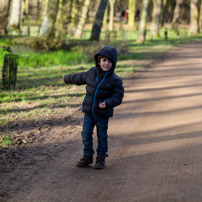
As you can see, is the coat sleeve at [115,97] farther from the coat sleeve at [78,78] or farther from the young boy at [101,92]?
the coat sleeve at [78,78]

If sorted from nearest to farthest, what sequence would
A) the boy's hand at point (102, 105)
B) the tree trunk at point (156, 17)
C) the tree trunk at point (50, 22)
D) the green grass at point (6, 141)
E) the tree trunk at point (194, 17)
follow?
1. the boy's hand at point (102, 105)
2. the green grass at point (6, 141)
3. the tree trunk at point (50, 22)
4. the tree trunk at point (156, 17)
5. the tree trunk at point (194, 17)

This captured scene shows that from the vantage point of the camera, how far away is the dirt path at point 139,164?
164 inches

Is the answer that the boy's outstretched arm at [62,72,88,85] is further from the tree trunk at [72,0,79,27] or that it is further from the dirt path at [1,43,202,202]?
the tree trunk at [72,0,79,27]

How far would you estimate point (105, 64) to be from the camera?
15.4ft

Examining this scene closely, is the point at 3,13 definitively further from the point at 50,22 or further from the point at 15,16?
the point at 15,16

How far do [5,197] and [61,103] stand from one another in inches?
194

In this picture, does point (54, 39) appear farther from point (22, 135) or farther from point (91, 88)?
point (91, 88)

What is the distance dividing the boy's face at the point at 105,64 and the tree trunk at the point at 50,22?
15209mm

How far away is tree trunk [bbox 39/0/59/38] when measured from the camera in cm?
1944

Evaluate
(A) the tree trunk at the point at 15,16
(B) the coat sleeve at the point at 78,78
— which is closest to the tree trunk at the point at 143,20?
(A) the tree trunk at the point at 15,16

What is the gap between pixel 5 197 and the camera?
3992mm

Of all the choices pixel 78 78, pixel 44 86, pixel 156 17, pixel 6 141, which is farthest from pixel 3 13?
pixel 78 78

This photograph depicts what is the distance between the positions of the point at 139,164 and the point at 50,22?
1567cm

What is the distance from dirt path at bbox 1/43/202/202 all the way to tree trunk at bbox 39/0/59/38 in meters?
11.2
